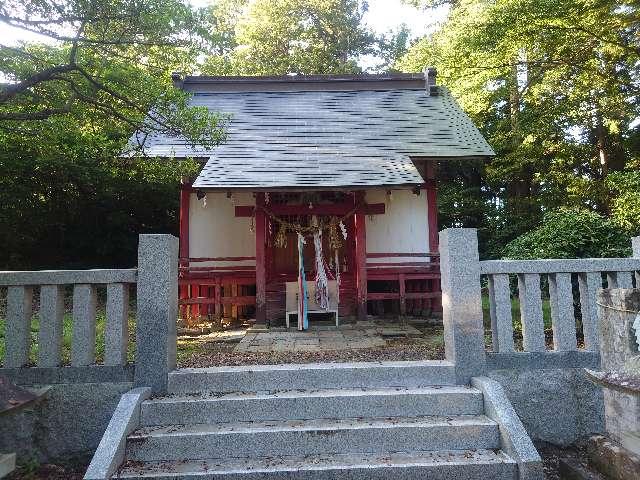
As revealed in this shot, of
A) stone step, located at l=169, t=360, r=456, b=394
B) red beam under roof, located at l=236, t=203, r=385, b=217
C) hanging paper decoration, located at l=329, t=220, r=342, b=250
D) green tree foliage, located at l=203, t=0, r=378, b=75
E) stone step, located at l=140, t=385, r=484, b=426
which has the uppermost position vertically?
green tree foliage, located at l=203, t=0, r=378, b=75

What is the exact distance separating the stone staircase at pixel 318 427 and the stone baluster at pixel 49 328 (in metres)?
1.12

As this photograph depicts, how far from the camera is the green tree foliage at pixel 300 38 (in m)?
21.4

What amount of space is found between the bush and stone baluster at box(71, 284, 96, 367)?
20.5 ft

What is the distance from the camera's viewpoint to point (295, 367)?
13.8 ft

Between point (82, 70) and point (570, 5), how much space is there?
12.1 meters

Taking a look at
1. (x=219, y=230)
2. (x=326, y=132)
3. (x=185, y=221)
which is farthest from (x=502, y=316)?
(x=185, y=221)

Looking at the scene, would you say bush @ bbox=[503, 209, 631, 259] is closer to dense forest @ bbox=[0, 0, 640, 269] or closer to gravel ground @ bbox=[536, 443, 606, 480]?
dense forest @ bbox=[0, 0, 640, 269]

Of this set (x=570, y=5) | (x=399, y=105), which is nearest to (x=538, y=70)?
(x=570, y=5)

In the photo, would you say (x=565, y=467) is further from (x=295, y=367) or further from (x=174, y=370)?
(x=174, y=370)

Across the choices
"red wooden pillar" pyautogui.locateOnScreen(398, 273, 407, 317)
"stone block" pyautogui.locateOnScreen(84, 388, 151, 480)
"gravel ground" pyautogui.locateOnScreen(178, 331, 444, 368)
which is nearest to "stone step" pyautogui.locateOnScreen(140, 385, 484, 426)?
"stone block" pyautogui.locateOnScreen(84, 388, 151, 480)

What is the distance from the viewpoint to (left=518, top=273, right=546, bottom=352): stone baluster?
13.9 feet

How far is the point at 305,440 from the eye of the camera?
357 centimetres

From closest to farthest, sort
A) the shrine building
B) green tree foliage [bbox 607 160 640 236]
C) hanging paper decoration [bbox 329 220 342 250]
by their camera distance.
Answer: the shrine building → hanging paper decoration [bbox 329 220 342 250] → green tree foliage [bbox 607 160 640 236]

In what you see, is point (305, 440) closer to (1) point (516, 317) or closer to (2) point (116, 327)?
(2) point (116, 327)
